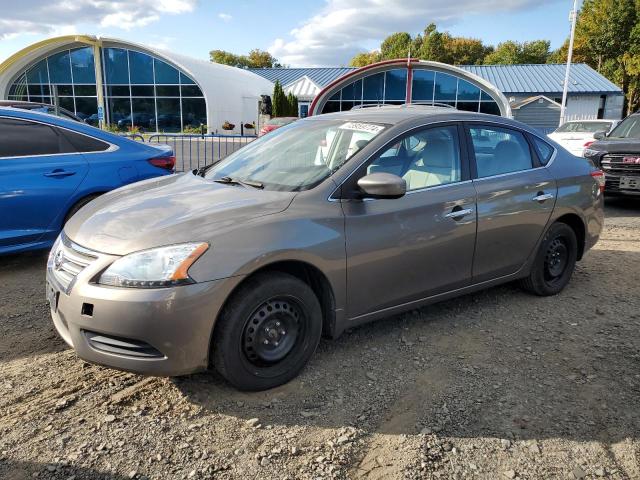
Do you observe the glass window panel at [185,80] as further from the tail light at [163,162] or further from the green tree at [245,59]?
the green tree at [245,59]

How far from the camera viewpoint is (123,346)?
273cm

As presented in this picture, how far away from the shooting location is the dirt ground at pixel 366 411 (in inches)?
98.3

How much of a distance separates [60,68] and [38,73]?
73.8 inches

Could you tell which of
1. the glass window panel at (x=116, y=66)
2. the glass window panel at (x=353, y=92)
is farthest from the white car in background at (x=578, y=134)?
the glass window panel at (x=116, y=66)

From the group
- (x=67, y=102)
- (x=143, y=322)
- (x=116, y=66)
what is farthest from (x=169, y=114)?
(x=143, y=322)

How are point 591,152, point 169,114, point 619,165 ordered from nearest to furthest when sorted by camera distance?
point 619,165
point 591,152
point 169,114

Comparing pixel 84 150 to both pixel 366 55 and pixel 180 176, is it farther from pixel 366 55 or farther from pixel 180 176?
pixel 366 55

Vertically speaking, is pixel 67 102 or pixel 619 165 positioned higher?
pixel 67 102

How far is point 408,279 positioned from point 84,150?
151 inches

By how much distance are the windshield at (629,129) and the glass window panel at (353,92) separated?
22.7 m

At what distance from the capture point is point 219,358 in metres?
2.85

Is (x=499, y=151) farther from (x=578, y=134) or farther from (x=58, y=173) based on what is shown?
(x=578, y=134)

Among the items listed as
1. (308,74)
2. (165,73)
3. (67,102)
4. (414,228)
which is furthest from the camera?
(308,74)

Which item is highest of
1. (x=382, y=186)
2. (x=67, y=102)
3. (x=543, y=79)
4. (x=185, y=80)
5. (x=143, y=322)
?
(x=543, y=79)
